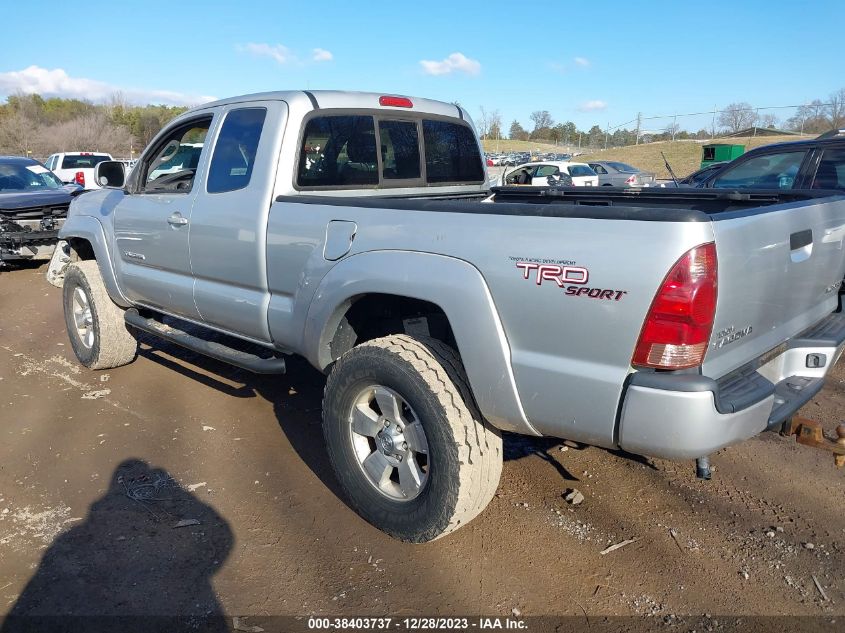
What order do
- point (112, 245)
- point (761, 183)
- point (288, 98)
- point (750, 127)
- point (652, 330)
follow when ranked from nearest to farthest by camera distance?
point (652, 330) → point (288, 98) → point (112, 245) → point (761, 183) → point (750, 127)

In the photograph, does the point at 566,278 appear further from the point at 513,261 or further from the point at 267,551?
the point at 267,551

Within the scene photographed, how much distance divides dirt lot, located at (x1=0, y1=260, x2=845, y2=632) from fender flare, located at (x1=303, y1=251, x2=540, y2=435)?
774 millimetres

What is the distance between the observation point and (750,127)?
149 ft

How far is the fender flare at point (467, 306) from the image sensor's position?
2.55 meters

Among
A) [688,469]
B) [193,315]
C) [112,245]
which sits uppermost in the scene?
[112,245]

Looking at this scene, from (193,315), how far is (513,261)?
2694 mm

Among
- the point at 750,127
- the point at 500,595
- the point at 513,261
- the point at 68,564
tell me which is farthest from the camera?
the point at 750,127

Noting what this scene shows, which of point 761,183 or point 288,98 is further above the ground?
point 288,98

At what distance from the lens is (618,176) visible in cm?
2367

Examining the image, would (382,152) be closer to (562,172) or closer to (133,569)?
(133,569)

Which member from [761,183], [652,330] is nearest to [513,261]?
[652,330]

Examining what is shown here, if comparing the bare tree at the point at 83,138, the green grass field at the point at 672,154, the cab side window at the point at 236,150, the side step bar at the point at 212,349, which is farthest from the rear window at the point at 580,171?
the bare tree at the point at 83,138

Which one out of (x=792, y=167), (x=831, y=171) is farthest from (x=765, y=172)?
(x=831, y=171)

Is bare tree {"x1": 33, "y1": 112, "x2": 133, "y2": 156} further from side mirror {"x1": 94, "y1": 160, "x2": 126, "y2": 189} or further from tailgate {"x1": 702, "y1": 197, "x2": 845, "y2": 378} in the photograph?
tailgate {"x1": 702, "y1": 197, "x2": 845, "y2": 378}
